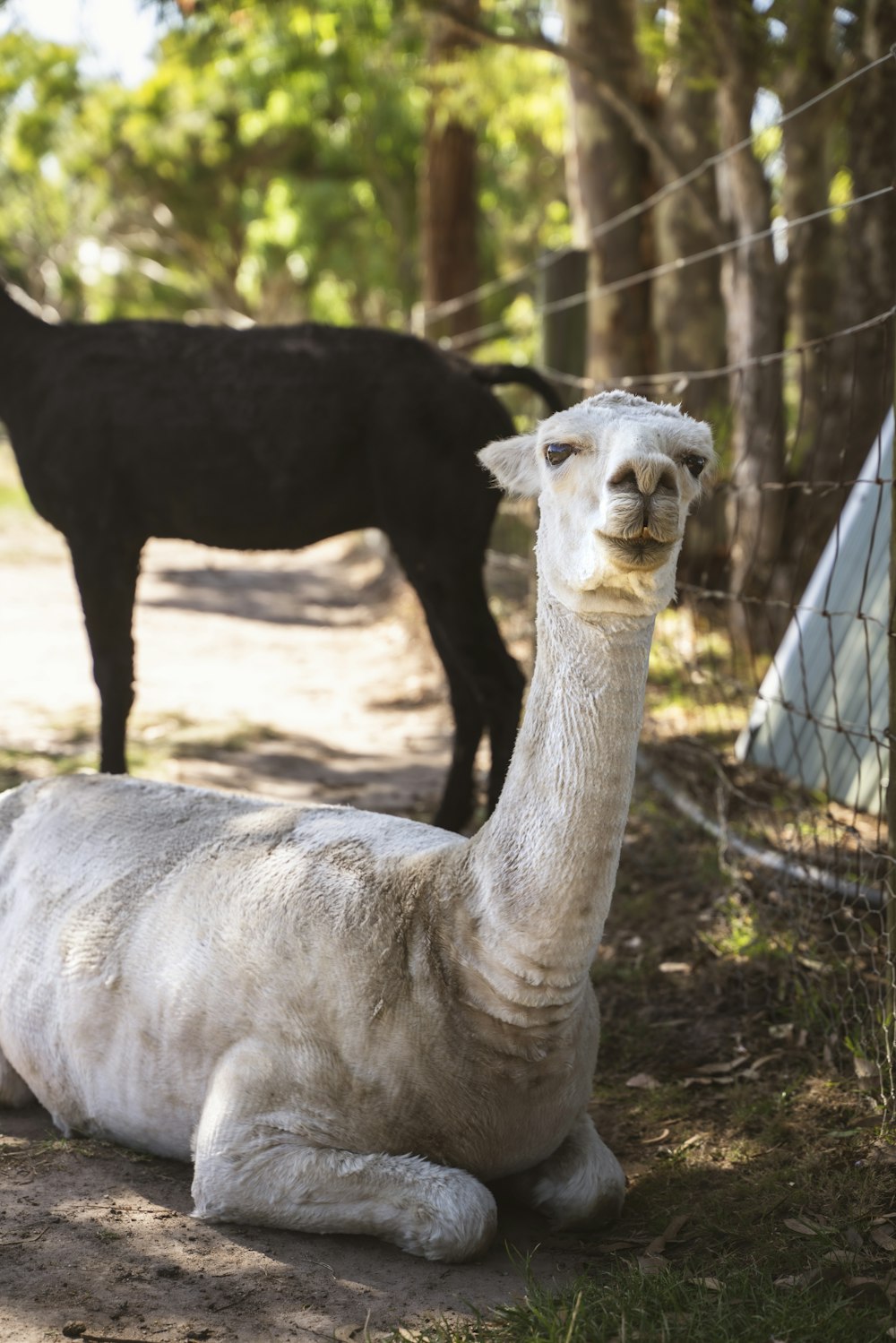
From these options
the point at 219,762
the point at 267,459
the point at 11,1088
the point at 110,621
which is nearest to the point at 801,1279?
the point at 11,1088

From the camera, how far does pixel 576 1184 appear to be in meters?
2.87

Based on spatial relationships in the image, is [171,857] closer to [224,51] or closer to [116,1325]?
[116,1325]

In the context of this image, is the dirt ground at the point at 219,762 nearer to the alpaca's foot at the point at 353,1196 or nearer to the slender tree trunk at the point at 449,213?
the alpaca's foot at the point at 353,1196

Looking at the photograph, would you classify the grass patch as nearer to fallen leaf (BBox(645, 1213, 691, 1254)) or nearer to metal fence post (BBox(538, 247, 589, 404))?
fallen leaf (BBox(645, 1213, 691, 1254))

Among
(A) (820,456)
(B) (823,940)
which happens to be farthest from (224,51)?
(B) (823,940)

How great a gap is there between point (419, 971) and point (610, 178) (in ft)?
25.4

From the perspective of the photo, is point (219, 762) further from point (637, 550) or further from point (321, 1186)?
point (637, 550)

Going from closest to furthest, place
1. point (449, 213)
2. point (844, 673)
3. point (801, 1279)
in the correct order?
point (801, 1279) < point (844, 673) < point (449, 213)

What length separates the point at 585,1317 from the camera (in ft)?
7.77

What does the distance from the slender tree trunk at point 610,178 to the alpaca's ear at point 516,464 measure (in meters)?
6.28

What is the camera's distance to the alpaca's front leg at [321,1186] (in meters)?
2.64

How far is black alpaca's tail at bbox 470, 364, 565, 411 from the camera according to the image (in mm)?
5289

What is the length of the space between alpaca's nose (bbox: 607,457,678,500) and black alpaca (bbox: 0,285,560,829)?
269 cm

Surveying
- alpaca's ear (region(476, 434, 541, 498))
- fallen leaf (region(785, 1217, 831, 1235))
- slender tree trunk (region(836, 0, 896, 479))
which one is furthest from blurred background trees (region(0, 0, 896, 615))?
fallen leaf (region(785, 1217, 831, 1235))
